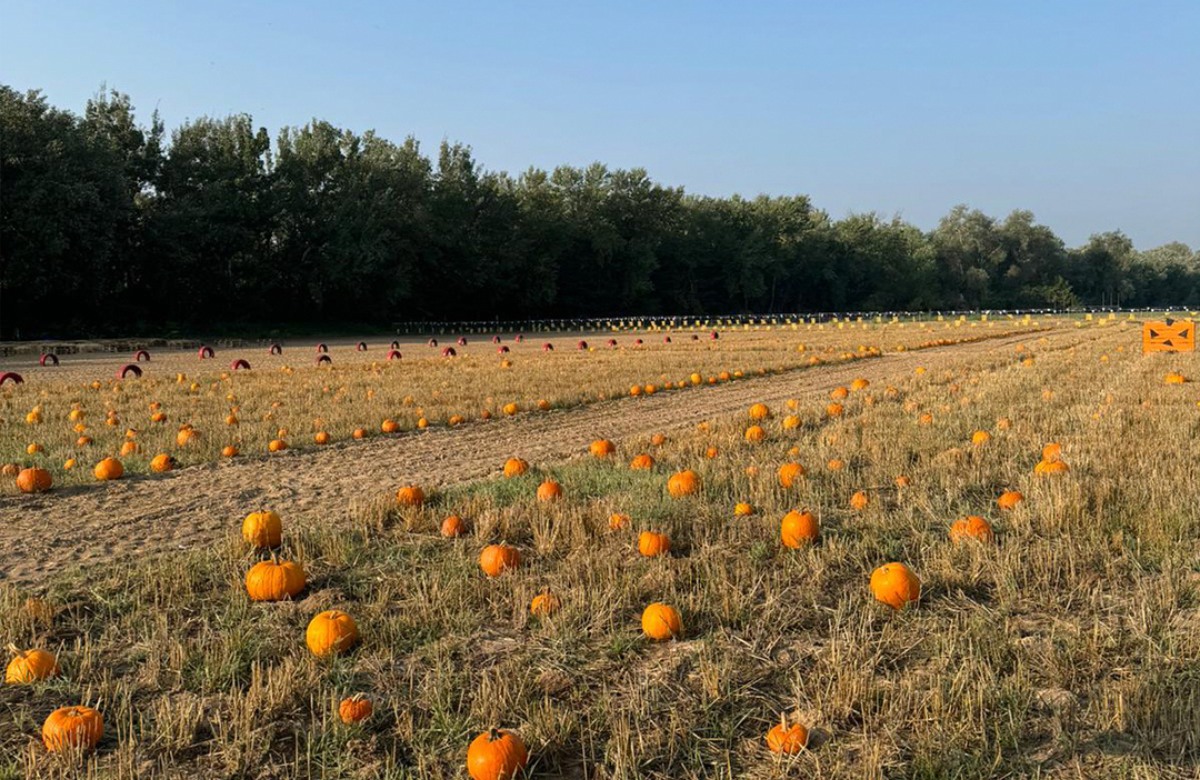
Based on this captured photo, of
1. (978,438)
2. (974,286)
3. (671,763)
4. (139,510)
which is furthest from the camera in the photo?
(974,286)

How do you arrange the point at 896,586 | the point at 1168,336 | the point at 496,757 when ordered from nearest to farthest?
the point at 496,757
the point at 896,586
the point at 1168,336

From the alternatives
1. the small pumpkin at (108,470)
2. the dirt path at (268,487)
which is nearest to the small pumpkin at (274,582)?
the dirt path at (268,487)

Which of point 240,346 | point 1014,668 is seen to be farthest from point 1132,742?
point 240,346

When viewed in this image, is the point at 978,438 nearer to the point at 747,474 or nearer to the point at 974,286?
the point at 747,474

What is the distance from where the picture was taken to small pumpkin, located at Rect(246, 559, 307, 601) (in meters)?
4.88

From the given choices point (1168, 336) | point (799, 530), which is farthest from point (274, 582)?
point (1168, 336)

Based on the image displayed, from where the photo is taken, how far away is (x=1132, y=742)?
10.6 feet

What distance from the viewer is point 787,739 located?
320 centimetres

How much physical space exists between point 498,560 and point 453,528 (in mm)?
958

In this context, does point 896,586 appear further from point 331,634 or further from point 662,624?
point 331,634

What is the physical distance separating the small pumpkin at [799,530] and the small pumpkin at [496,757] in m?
2.88

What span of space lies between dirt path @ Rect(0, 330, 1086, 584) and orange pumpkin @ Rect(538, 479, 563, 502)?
4.96 feet

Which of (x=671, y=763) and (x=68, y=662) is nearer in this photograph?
(x=671, y=763)

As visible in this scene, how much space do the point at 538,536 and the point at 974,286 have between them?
121 metres
